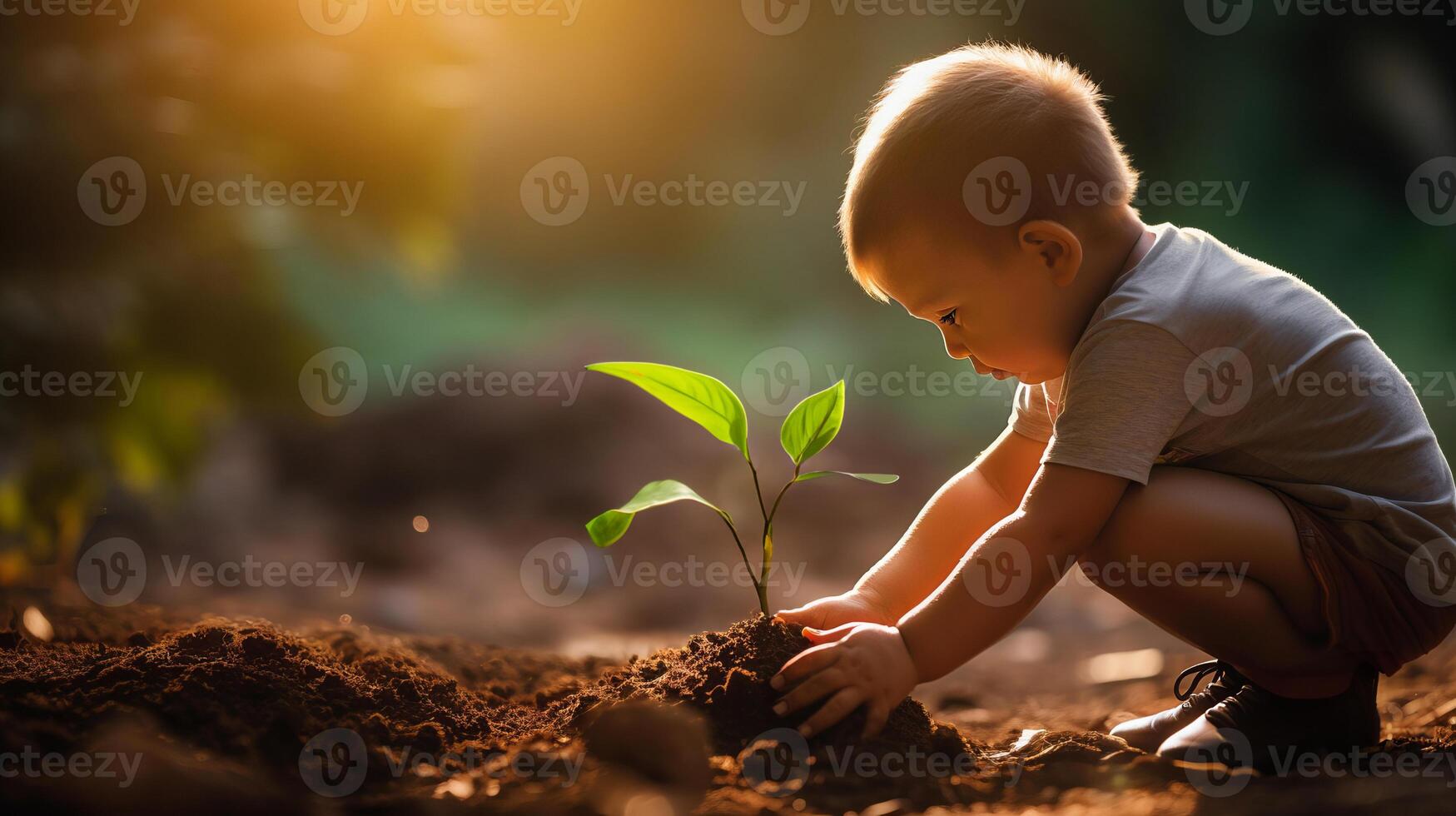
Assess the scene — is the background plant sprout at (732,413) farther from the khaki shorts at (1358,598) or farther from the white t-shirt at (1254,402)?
the khaki shorts at (1358,598)

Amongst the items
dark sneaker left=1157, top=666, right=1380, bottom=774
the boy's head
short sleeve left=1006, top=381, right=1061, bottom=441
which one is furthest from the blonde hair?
dark sneaker left=1157, top=666, right=1380, bottom=774

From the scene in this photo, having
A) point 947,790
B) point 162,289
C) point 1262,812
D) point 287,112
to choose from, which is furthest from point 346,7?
point 1262,812

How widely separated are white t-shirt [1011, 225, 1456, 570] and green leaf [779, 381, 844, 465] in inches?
9.0

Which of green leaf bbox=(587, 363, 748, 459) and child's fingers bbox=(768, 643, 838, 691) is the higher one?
green leaf bbox=(587, 363, 748, 459)

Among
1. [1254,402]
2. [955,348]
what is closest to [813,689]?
[955,348]

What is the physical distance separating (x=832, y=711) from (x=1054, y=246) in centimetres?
50

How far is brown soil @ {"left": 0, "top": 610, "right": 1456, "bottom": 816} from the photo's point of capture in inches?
28.0

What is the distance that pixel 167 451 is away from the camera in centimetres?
176

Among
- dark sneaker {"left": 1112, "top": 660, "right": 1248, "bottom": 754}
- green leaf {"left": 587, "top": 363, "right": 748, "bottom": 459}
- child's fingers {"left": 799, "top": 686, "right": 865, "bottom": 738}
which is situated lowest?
dark sneaker {"left": 1112, "top": 660, "right": 1248, "bottom": 754}

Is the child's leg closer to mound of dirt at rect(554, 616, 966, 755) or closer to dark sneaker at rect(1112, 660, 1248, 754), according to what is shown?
dark sneaker at rect(1112, 660, 1248, 754)

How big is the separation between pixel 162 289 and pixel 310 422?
1128 millimetres

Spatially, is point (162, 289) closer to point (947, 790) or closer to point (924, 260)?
point (924, 260)

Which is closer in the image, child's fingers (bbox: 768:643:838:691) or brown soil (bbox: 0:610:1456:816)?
brown soil (bbox: 0:610:1456:816)

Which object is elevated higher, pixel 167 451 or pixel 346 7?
pixel 346 7
